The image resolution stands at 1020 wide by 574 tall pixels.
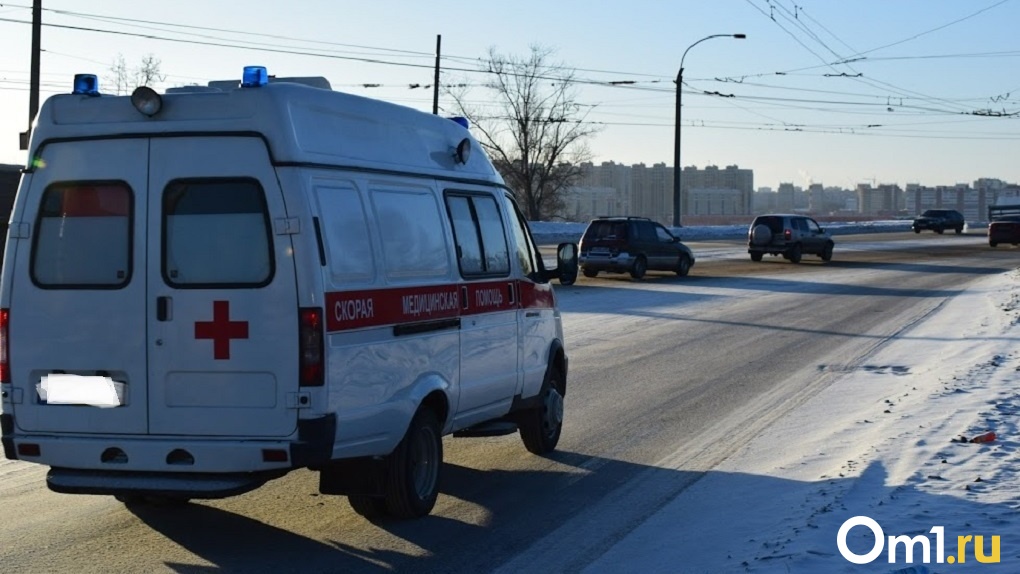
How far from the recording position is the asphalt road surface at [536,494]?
23.3ft

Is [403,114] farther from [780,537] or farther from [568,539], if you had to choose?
[780,537]

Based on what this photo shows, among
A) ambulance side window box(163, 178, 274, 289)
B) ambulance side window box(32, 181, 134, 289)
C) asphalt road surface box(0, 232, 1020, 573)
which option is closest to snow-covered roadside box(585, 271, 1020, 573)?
asphalt road surface box(0, 232, 1020, 573)

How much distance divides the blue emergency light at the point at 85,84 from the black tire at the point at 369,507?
9.02ft

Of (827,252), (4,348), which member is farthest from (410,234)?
(827,252)

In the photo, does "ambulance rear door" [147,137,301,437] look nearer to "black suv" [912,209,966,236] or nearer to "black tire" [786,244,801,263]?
"black tire" [786,244,801,263]

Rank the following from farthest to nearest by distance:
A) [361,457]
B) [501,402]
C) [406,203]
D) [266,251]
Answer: [501,402] < [406,203] < [361,457] < [266,251]

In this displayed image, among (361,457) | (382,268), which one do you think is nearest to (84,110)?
(382,268)

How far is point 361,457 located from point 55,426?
64.6 inches

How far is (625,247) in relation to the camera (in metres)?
33.5

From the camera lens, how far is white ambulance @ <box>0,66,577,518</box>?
6801 mm

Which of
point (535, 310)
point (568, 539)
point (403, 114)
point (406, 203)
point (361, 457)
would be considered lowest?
point (568, 539)

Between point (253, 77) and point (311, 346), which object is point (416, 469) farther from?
point (253, 77)

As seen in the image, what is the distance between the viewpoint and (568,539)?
7527 mm
